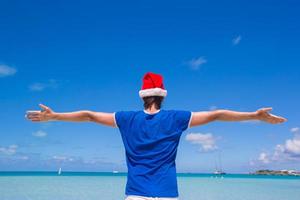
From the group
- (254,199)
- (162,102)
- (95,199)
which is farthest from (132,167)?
(254,199)

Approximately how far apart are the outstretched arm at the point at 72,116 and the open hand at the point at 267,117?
1234mm

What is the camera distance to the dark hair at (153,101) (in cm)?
342

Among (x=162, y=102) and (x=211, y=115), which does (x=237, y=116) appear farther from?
(x=162, y=102)

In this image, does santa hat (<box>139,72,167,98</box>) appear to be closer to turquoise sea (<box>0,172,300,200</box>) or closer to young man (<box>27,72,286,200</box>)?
young man (<box>27,72,286,200</box>)

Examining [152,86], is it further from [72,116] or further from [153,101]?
[72,116]

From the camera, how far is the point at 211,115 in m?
3.36

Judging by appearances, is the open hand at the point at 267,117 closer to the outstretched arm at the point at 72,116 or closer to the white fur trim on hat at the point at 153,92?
the white fur trim on hat at the point at 153,92

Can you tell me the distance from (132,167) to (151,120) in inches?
15.9

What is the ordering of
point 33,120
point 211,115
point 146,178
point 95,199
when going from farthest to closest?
1. point 95,199
2. point 33,120
3. point 211,115
4. point 146,178

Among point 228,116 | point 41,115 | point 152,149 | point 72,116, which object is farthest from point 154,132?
point 41,115

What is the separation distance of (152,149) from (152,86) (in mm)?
546

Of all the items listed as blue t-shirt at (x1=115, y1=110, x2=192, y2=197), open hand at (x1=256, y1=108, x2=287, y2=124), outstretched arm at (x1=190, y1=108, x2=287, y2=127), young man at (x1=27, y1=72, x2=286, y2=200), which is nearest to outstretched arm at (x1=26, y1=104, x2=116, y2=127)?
young man at (x1=27, y1=72, x2=286, y2=200)

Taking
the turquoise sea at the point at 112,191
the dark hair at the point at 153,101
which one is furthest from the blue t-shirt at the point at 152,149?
the turquoise sea at the point at 112,191

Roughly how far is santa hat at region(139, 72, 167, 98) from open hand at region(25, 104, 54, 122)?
87 cm
